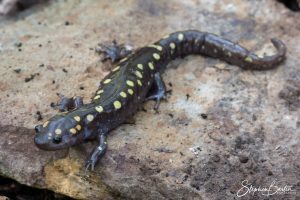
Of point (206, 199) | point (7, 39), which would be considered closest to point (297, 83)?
point (206, 199)

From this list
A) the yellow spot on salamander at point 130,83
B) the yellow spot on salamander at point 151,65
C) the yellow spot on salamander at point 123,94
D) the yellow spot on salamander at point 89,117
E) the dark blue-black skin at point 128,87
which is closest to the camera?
the dark blue-black skin at point 128,87

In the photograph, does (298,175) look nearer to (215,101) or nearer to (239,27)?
(215,101)

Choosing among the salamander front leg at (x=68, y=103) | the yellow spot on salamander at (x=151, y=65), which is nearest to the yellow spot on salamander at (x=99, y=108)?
the salamander front leg at (x=68, y=103)

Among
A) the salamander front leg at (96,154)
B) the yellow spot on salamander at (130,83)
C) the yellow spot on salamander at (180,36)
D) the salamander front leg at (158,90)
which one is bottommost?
the salamander front leg at (96,154)

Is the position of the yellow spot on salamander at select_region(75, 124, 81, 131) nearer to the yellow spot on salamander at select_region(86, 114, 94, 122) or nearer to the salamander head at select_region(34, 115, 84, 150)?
the salamander head at select_region(34, 115, 84, 150)

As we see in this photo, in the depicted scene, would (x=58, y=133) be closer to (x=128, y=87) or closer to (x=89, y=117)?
(x=89, y=117)

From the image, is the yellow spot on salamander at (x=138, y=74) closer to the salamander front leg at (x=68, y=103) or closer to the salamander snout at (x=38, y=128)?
the salamander front leg at (x=68, y=103)

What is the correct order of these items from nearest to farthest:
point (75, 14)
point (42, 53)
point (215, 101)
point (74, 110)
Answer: point (74, 110), point (215, 101), point (42, 53), point (75, 14)

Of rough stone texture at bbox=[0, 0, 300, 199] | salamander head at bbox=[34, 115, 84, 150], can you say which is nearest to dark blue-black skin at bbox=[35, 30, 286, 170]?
salamander head at bbox=[34, 115, 84, 150]
